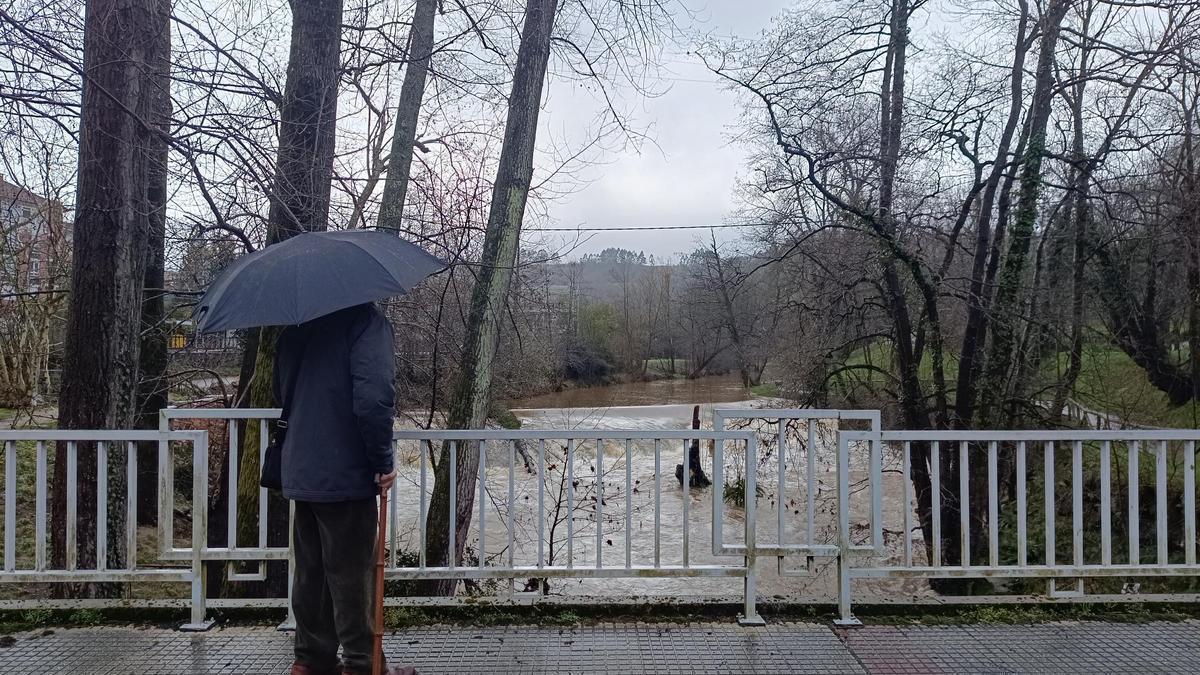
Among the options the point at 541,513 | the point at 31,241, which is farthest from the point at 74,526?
the point at 31,241

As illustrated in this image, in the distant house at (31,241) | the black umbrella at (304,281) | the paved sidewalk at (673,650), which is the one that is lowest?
the paved sidewalk at (673,650)

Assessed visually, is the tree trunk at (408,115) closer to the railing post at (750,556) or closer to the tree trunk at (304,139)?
the tree trunk at (304,139)

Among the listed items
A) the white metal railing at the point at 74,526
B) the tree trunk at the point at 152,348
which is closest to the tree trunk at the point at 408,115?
the tree trunk at the point at 152,348

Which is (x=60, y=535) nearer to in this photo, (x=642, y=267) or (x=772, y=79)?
(x=772, y=79)

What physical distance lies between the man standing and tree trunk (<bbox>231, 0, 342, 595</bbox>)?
9.40 ft

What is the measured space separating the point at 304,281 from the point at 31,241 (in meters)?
7.64

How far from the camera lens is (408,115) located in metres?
8.27

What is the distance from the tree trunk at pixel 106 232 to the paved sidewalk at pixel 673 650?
196cm

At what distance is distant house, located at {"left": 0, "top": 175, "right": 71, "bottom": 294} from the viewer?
22.6ft

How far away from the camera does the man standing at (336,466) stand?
268cm

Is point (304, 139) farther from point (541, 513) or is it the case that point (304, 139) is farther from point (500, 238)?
point (541, 513)

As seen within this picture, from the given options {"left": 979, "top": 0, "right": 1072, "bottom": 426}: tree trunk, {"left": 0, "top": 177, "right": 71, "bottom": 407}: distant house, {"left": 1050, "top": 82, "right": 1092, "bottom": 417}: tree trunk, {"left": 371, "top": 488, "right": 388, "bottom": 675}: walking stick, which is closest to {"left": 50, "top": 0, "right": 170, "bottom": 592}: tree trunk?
{"left": 0, "top": 177, "right": 71, "bottom": 407}: distant house

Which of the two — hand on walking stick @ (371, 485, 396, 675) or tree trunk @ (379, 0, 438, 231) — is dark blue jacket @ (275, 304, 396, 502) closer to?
hand on walking stick @ (371, 485, 396, 675)

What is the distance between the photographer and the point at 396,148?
8.16 metres
